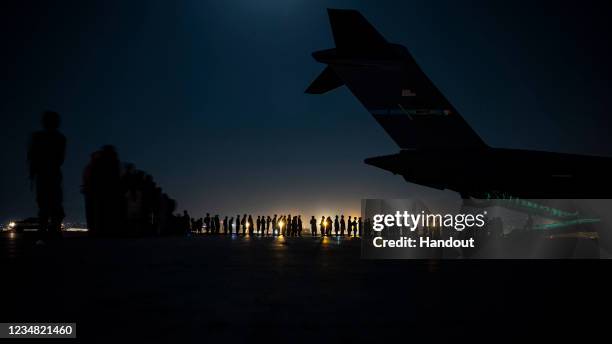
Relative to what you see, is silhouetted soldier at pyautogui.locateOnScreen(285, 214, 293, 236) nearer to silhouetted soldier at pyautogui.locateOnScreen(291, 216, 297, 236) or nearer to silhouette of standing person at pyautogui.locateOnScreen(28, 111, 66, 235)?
silhouetted soldier at pyautogui.locateOnScreen(291, 216, 297, 236)

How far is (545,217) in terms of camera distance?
12.0 metres

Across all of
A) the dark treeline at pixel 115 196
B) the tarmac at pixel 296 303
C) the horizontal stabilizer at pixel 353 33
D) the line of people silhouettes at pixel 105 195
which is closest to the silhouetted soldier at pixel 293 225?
the line of people silhouettes at pixel 105 195

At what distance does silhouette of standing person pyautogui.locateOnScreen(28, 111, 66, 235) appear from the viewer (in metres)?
6.96

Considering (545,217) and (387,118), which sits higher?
(387,118)

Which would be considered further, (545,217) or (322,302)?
(545,217)

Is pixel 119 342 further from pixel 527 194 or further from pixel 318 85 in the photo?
pixel 527 194

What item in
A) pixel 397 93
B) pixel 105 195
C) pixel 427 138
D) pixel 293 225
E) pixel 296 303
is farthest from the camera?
pixel 293 225

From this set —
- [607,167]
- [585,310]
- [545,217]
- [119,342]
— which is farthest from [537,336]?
[545,217]

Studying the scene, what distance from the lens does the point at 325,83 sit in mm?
9664

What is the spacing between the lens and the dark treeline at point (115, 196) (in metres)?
12.0

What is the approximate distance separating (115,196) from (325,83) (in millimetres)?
7706

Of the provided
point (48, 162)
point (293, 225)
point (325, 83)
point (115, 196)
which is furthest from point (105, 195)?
point (293, 225)

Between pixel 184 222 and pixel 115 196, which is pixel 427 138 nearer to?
pixel 115 196

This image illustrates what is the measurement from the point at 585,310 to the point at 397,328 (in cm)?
158
